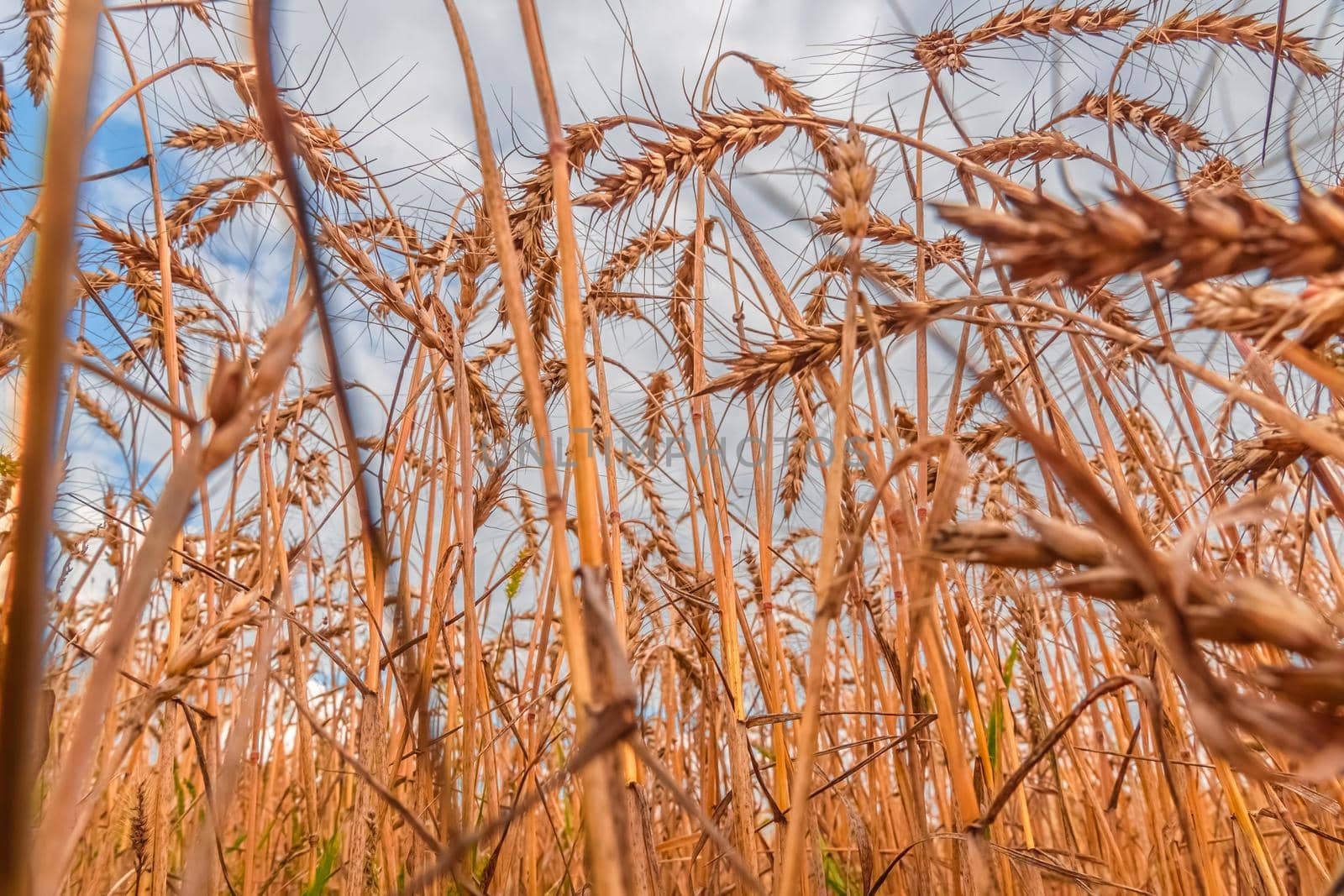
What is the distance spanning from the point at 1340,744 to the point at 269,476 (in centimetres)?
197

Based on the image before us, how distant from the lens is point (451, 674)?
1625 mm

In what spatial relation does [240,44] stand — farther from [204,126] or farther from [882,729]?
[882,729]

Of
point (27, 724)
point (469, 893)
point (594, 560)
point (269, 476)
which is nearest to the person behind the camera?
point (27, 724)

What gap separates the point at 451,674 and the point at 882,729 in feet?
6.14

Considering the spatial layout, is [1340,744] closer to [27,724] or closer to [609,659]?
→ [609,659]

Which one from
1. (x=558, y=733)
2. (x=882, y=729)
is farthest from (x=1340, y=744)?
(x=882, y=729)

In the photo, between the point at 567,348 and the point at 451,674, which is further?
the point at 451,674

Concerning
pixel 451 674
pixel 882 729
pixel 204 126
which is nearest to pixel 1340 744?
pixel 451 674

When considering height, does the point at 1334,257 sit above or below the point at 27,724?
above

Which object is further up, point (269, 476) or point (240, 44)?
point (240, 44)

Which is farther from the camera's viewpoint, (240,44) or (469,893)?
(240,44)

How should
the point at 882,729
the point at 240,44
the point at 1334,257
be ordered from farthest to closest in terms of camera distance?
the point at 882,729, the point at 240,44, the point at 1334,257

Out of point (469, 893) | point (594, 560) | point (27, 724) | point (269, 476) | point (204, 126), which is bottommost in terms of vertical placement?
point (469, 893)

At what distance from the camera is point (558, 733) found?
2445mm
